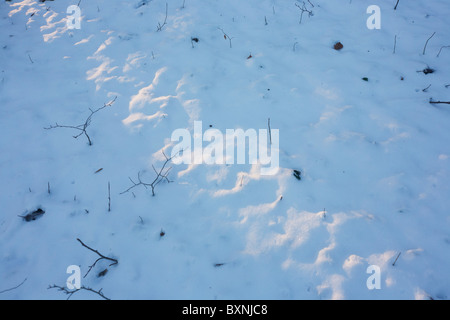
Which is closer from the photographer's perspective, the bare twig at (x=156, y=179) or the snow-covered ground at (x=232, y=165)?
the snow-covered ground at (x=232, y=165)

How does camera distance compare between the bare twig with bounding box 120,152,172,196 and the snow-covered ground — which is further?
the bare twig with bounding box 120,152,172,196

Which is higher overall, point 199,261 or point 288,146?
point 288,146

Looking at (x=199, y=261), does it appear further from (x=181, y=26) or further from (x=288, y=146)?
(x=181, y=26)

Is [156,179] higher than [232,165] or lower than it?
lower

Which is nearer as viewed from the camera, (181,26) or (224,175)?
(224,175)
